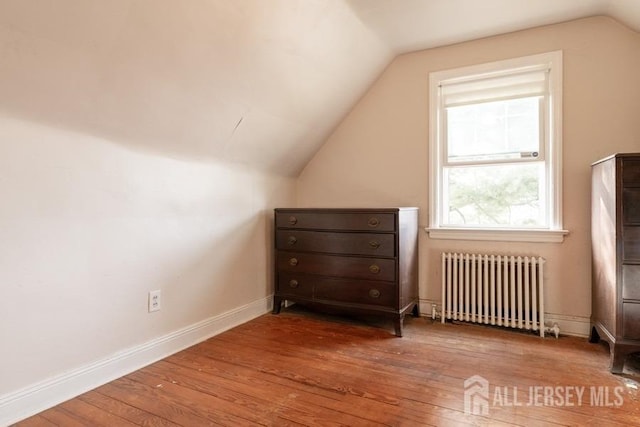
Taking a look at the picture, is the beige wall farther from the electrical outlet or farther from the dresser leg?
the electrical outlet

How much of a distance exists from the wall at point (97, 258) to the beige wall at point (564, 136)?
3.87 feet

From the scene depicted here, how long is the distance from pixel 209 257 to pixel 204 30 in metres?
1.39

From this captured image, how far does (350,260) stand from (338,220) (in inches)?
11.8

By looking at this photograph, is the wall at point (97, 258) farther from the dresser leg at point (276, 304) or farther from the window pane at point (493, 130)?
the window pane at point (493, 130)

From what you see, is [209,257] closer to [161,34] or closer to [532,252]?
[161,34]

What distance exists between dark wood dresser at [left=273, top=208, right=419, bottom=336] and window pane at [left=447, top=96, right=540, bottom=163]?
24.5 inches

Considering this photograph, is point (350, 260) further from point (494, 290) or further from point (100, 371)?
point (100, 371)

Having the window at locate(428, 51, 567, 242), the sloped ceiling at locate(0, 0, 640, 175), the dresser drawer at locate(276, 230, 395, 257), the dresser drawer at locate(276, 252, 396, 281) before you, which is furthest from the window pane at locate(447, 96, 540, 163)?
the dresser drawer at locate(276, 252, 396, 281)

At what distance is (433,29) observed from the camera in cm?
251

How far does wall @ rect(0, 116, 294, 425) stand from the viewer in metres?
1.48

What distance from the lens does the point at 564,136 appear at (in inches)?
95.3

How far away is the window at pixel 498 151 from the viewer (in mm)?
2477

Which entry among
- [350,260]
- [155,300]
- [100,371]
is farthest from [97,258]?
[350,260]

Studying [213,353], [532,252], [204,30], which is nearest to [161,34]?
[204,30]
